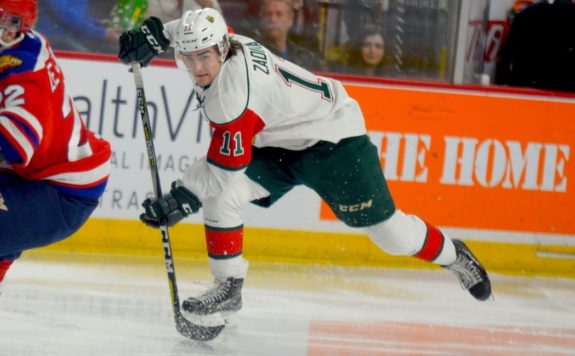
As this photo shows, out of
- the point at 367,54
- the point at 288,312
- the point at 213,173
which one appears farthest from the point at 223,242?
the point at 367,54

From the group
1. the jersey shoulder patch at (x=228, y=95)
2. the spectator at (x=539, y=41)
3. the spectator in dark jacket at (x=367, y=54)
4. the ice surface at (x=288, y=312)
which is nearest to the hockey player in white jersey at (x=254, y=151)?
the jersey shoulder patch at (x=228, y=95)

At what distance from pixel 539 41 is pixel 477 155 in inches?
29.8

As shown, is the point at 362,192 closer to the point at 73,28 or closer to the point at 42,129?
the point at 42,129

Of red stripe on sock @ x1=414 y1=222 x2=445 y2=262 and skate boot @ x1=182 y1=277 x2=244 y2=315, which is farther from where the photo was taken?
red stripe on sock @ x1=414 y1=222 x2=445 y2=262

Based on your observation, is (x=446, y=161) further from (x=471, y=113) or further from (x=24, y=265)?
(x=24, y=265)

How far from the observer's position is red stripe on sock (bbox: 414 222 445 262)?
14.5ft

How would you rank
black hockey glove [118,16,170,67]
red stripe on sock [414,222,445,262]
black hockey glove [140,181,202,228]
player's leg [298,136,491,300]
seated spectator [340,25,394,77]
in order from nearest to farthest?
1. black hockey glove [140,181,202,228]
2. black hockey glove [118,16,170,67]
3. player's leg [298,136,491,300]
4. red stripe on sock [414,222,445,262]
5. seated spectator [340,25,394,77]

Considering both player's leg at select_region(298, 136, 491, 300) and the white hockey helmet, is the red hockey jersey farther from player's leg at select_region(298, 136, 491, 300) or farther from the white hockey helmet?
player's leg at select_region(298, 136, 491, 300)

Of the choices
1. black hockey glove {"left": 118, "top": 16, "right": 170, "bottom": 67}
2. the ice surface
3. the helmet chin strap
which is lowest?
the ice surface

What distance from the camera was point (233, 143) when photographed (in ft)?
12.0

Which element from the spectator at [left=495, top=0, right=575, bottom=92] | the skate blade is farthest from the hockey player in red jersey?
the spectator at [left=495, top=0, right=575, bottom=92]

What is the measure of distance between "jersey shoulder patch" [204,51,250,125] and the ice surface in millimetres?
780

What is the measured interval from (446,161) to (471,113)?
0.27 metres

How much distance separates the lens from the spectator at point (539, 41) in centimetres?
586
